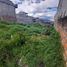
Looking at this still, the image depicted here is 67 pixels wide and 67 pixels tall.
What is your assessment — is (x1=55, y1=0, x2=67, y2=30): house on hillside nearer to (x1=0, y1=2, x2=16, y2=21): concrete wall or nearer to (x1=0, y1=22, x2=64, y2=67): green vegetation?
(x1=0, y1=22, x2=64, y2=67): green vegetation

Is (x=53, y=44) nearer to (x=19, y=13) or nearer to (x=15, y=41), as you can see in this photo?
(x=15, y=41)

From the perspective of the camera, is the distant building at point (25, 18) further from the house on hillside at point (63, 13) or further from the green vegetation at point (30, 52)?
the house on hillside at point (63, 13)

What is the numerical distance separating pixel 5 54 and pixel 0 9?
44.1 ft

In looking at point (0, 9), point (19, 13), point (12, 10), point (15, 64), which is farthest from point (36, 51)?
point (19, 13)

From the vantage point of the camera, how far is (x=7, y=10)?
18.5m

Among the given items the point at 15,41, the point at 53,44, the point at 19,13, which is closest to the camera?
the point at 53,44

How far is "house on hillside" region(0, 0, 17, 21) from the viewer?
57.3 feet

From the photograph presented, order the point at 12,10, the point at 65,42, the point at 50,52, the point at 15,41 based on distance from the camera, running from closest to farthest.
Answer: the point at 65,42 → the point at 50,52 → the point at 15,41 → the point at 12,10

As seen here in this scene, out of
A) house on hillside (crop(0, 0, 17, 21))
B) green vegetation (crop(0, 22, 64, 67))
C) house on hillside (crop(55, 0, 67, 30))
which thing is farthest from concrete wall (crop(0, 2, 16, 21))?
house on hillside (crop(55, 0, 67, 30))

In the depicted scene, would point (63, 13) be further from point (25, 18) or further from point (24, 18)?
point (25, 18)

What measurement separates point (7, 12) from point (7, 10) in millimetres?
182

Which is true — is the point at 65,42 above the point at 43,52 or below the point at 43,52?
above

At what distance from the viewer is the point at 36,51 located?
13.8 ft

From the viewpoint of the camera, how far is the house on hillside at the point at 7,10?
17.5 m
